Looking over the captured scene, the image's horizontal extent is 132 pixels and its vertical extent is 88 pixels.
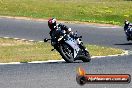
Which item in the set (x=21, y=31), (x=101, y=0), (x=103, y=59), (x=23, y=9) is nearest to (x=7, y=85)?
(x=103, y=59)

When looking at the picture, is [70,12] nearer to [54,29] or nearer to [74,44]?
[74,44]

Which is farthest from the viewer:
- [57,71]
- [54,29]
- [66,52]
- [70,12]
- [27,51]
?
[70,12]

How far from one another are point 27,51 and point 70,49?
177 inches

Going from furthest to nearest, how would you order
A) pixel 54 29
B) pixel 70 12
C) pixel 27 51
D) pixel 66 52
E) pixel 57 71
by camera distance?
1. pixel 70 12
2. pixel 27 51
3. pixel 66 52
4. pixel 54 29
5. pixel 57 71

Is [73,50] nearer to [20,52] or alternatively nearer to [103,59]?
[103,59]

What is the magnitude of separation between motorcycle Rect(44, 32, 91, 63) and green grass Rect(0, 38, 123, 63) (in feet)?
4.64

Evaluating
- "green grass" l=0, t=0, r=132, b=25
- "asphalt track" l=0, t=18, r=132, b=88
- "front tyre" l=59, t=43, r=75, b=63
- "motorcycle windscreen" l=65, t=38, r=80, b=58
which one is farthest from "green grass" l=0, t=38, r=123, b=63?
"green grass" l=0, t=0, r=132, b=25

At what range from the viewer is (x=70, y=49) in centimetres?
1706

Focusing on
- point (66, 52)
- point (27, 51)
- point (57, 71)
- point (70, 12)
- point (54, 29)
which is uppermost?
point (54, 29)

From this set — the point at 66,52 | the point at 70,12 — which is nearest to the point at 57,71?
the point at 66,52

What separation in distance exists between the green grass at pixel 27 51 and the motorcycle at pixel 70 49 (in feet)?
4.64

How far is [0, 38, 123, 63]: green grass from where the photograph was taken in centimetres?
1842

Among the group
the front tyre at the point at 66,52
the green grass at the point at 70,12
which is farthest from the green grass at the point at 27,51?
the green grass at the point at 70,12

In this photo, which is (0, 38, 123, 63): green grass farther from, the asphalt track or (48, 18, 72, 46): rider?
the asphalt track
